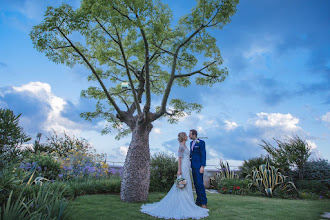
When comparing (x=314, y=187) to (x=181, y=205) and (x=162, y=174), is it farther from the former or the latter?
(x=181, y=205)

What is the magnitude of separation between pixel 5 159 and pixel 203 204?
192 inches

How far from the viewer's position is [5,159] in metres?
3.91

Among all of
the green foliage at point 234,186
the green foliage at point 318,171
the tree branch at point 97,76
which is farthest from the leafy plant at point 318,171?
the tree branch at point 97,76

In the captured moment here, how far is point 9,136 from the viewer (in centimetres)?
395

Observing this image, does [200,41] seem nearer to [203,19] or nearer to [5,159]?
[203,19]

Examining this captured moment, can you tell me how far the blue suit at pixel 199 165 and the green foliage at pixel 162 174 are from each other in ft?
12.5

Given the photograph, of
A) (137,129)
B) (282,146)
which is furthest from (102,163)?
(282,146)

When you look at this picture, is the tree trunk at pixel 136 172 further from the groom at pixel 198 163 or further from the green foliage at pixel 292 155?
the green foliage at pixel 292 155

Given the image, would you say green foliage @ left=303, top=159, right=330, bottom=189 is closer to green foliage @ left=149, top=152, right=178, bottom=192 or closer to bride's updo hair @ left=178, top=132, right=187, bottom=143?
green foliage @ left=149, top=152, right=178, bottom=192

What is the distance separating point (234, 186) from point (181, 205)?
582 cm

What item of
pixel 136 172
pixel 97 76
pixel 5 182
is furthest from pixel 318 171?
pixel 5 182

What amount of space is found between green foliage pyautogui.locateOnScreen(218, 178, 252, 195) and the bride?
17.4ft

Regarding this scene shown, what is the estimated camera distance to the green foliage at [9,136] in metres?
3.90

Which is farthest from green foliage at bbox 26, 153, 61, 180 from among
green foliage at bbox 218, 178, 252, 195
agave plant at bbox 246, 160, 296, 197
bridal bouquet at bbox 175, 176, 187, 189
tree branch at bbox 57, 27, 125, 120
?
agave plant at bbox 246, 160, 296, 197
